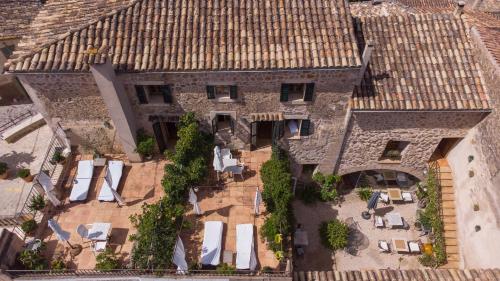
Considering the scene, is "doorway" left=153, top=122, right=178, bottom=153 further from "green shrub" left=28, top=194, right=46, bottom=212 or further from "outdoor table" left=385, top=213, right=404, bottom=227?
"outdoor table" left=385, top=213, right=404, bottom=227

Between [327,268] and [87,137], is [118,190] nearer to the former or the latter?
[87,137]

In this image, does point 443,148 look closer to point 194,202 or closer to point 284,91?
point 284,91

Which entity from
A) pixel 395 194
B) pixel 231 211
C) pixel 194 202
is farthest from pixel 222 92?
pixel 395 194

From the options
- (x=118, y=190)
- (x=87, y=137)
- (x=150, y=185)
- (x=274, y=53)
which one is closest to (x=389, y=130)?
(x=274, y=53)

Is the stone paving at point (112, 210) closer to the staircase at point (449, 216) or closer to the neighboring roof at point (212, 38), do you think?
the neighboring roof at point (212, 38)

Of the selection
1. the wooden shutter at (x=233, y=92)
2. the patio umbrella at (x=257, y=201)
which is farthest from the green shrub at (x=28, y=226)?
the wooden shutter at (x=233, y=92)

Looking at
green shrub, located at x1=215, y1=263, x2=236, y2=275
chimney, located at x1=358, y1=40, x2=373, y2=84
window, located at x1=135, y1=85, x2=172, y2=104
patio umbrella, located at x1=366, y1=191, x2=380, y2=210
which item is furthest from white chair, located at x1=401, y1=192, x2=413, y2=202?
window, located at x1=135, y1=85, x2=172, y2=104
